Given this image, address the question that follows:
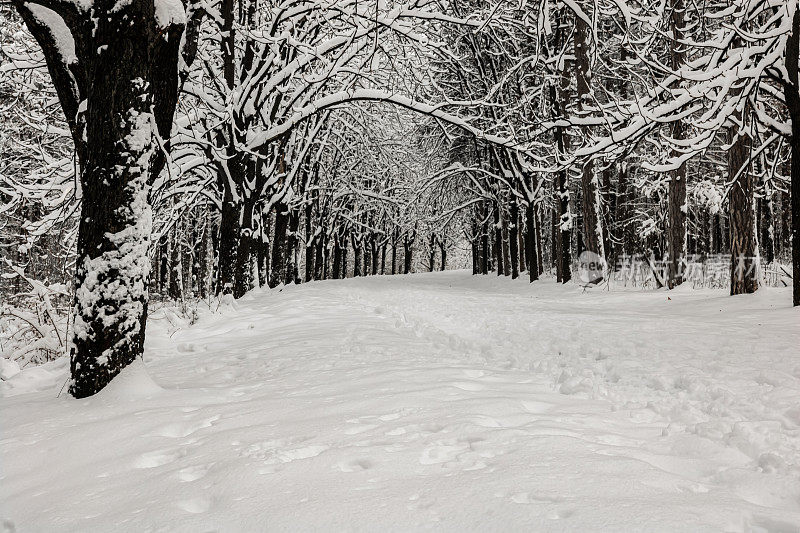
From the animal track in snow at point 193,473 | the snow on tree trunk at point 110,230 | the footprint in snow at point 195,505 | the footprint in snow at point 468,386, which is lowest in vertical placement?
the animal track in snow at point 193,473

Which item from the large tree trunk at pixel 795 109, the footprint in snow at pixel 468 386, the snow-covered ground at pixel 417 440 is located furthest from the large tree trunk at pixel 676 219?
the footprint in snow at pixel 468 386

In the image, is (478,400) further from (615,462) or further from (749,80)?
(749,80)

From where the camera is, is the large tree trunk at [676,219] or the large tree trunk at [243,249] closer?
the large tree trunk at [243,249]

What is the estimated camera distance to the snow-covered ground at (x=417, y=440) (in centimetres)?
163

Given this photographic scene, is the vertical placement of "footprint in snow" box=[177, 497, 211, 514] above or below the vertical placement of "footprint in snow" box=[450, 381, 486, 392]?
below

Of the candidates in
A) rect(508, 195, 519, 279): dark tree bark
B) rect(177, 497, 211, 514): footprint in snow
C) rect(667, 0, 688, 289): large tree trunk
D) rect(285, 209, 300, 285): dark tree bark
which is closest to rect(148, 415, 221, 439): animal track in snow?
rect(177, 497, 211, 514): footprint in snow

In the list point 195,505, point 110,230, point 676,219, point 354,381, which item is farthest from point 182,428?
point 676,219

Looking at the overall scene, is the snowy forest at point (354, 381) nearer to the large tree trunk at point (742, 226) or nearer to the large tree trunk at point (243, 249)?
the large tree trunk at point (742, 226)

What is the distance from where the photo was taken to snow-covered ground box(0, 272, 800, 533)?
1.63 meters

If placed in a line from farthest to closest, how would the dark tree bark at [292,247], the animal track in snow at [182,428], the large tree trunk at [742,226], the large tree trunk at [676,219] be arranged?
1. the dark tree bark at [292,247]
2. the large tree trunk at [676,219]
3. the large tree trunk at [742,226]
4. the animal track in snow at [182,428]

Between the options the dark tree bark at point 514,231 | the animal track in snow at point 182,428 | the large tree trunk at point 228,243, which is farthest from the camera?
the dark tree bark at point 514,231

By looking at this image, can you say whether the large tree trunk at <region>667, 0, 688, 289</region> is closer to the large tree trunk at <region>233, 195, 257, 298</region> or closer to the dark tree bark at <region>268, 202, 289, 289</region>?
the large tree trunk at <region>233, 195, 257, 298</region>

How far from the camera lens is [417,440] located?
2.26m

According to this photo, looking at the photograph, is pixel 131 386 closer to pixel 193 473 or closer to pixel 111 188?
pixel 111 188
